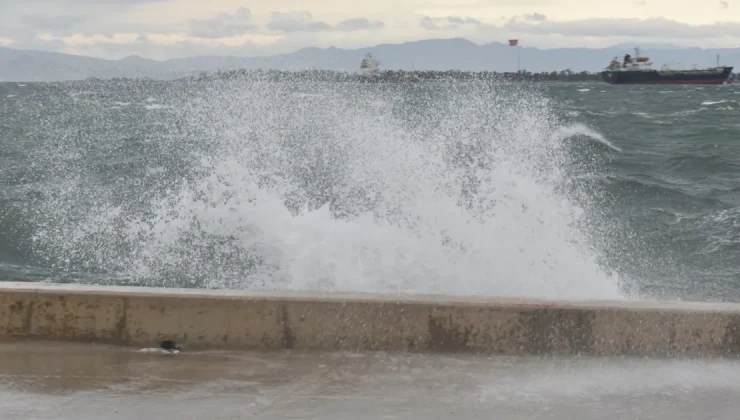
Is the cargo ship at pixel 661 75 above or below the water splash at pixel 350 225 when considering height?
above

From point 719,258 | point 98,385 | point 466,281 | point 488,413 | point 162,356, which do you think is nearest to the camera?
point 488,413

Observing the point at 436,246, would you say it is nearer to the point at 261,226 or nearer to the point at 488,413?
the point at 261,226

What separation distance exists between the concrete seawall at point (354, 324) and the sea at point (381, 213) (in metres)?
1.64

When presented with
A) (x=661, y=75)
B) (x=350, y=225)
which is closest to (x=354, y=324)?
(x=350, y=225)

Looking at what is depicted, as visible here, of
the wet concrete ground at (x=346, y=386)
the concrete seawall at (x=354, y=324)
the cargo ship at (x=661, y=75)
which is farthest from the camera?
the cargo ship at (x=661, y=75)

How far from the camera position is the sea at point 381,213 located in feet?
31.9

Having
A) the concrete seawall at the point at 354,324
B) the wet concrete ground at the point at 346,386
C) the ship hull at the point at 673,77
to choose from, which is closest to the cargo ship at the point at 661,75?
the ship hull at the point at 673,77

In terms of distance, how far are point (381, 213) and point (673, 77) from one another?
94.9m

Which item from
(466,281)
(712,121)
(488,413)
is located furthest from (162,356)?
(712,121)

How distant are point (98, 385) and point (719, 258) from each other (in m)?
10.2

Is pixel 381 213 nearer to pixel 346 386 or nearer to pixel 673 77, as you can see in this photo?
pixel 346 386

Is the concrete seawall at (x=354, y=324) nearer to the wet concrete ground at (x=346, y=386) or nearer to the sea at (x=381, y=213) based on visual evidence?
the wet concrete ground at (x=346, y=386)

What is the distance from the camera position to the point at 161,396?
4562mm

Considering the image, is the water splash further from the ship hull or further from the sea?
the ship hull
